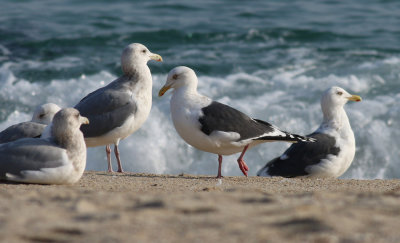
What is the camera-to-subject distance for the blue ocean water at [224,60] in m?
11.0

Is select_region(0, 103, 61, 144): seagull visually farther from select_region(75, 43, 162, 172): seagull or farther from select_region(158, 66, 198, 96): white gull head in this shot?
select_region(158, 66, 198, 96): white gull head

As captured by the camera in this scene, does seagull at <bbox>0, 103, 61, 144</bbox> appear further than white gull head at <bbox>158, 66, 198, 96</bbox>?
No

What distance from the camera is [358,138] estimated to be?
37.1 ft

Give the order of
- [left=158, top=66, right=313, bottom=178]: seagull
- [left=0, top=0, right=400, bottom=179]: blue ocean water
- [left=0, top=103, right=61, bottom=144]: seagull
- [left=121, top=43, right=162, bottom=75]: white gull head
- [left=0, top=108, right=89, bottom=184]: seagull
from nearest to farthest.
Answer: [left=0, top=108, right=89, bottom=184]: seagull, [left=0, top=103, right=61, bottom=144]: seagull, [left=158, top=66, right=313, bottom=178]: seagull, [left=121, top=43, right=162, bottom=75]: white gull head, [left=0, top=0, right=400, bottom=179]: blue ocean water

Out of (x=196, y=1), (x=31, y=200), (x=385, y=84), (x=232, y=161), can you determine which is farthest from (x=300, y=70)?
(x=31, y=200)

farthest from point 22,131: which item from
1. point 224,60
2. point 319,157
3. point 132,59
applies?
point 224,60

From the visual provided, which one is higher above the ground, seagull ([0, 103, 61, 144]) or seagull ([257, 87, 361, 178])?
seagull ([0, 103, 61, 144])

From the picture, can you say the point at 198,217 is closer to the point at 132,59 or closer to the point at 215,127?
the point at 215,127

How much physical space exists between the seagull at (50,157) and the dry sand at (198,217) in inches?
34.2

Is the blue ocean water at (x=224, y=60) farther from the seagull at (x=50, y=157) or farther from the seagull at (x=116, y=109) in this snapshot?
the seagull at (x=50, y=157)

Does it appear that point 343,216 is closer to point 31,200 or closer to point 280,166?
point 31,200

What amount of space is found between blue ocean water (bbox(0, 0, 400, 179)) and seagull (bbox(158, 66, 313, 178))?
330cm

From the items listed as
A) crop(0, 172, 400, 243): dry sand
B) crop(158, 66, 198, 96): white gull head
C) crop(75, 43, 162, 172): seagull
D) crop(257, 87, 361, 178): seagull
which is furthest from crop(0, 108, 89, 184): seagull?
crop(257, 87, 361, 178): seagull

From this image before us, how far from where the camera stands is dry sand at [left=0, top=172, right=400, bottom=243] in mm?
3277
